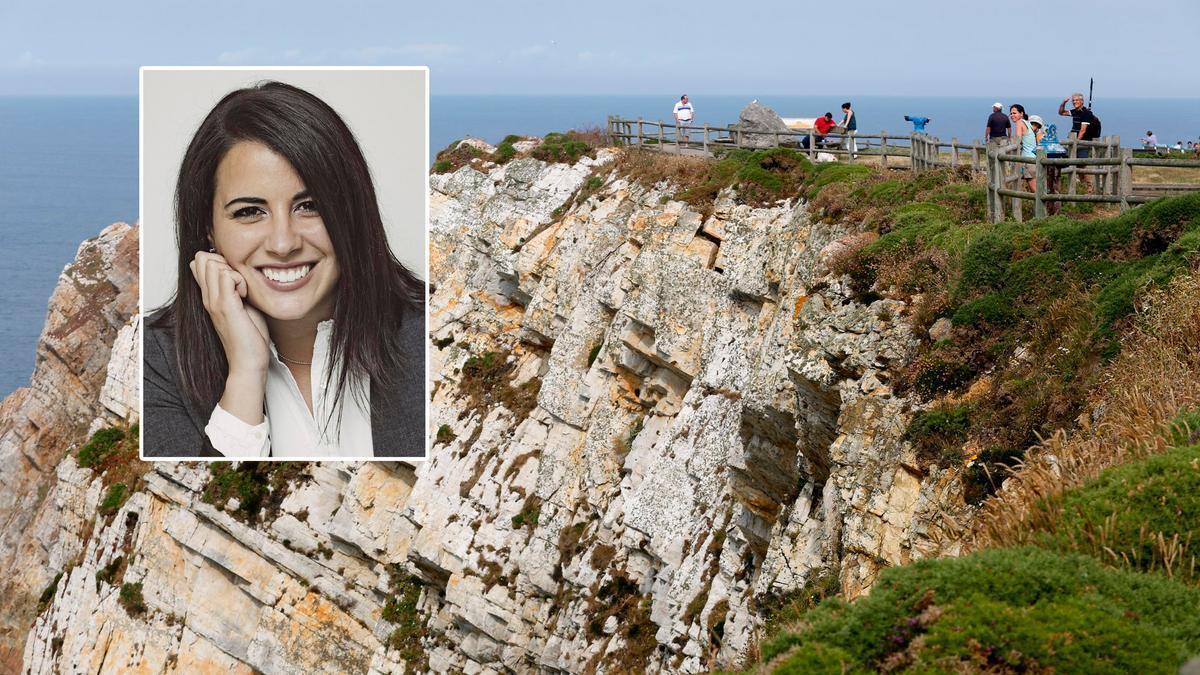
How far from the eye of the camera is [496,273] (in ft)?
132

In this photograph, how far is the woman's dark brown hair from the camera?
1027 inches

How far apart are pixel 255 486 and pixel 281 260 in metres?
14.6

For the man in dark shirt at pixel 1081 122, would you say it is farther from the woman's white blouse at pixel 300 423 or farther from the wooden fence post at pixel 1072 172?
the woman's white blouse at pixel 300 423

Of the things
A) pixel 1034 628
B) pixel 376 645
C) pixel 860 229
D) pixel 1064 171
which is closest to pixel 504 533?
pixel 376 645

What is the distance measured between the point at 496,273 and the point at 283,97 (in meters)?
14.8

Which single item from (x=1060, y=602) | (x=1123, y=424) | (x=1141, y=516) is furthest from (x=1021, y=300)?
(x=1060, y=602)

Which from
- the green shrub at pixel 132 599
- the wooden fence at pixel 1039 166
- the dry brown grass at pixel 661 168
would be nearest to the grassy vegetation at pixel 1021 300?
the wooden fence at pixel 1039 166

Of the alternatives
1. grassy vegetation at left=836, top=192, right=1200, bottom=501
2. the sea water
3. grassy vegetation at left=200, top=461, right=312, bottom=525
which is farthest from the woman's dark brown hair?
the sea water

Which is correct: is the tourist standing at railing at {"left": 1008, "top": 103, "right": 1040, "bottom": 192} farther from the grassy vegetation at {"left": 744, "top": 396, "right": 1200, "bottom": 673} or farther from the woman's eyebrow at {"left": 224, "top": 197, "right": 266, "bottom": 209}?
the woman's eyebrow at {"left": 224, "top": 197, "right": 266, "bottom": 209}

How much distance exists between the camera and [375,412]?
91.9ft

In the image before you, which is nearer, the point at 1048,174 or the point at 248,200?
the point at 1048,174

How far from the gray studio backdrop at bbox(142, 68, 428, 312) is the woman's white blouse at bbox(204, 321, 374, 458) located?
271 centimetres

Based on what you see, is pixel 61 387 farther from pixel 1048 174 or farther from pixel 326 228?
pixel 1048 174

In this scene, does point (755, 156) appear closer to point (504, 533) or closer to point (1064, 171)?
point (1064, 171)
